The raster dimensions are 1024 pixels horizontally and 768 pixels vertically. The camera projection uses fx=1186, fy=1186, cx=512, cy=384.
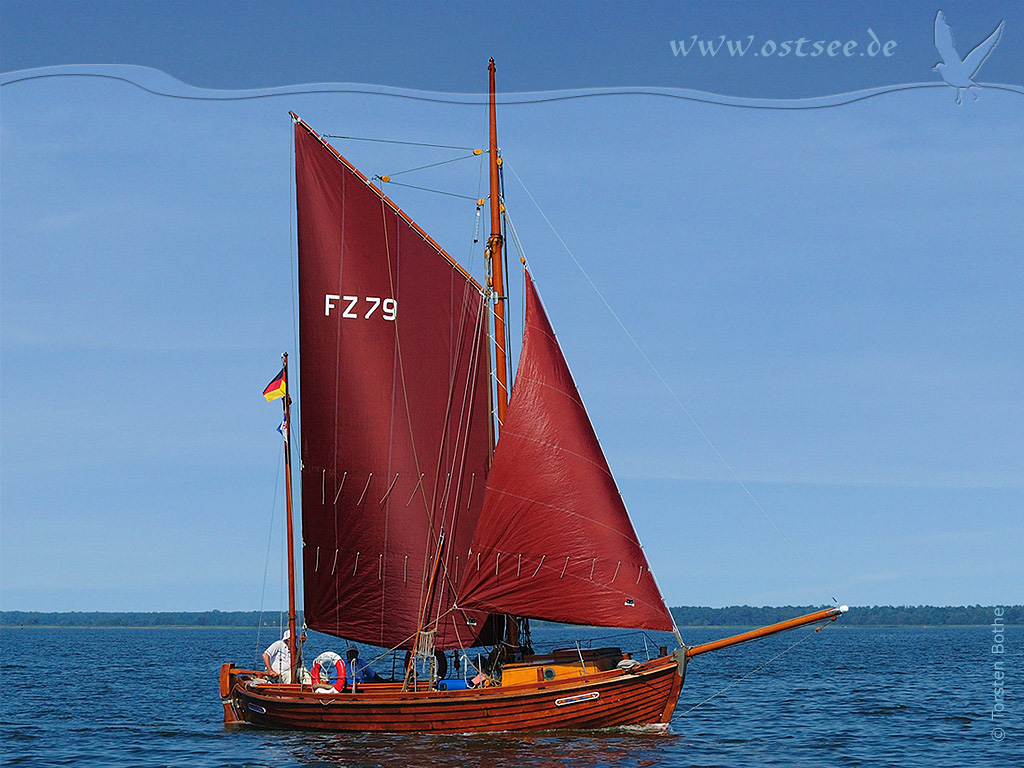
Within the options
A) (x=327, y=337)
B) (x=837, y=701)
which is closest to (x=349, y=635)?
(x=327, y=337)

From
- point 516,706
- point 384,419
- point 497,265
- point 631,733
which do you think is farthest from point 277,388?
point 631,733

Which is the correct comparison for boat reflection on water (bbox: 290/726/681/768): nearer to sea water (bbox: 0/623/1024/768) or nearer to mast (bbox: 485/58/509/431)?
sea water (bbox: 0/623/1024/768)

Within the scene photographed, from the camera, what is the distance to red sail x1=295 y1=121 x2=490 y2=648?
38.9 m

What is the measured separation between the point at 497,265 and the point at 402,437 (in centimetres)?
654

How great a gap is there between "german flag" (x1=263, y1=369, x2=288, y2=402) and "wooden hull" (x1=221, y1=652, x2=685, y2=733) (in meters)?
Result: 10.3

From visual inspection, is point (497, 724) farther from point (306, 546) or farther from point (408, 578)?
point (306, 546)

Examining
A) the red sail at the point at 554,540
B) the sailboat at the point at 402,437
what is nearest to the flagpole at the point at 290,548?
the sailboat at the point at 402,437

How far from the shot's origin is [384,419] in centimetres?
3916

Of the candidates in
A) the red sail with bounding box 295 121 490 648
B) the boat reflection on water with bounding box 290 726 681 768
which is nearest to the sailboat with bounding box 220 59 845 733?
the red sail with bounding box 295 121 490 648

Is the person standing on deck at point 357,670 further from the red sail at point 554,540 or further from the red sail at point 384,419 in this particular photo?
the red sail at point 554,540

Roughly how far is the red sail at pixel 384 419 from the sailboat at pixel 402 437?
0.05 m

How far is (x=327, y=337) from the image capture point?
39562 millimetres

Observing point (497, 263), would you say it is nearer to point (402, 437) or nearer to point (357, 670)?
point (402, 437)

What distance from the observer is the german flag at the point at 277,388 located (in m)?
40.7
